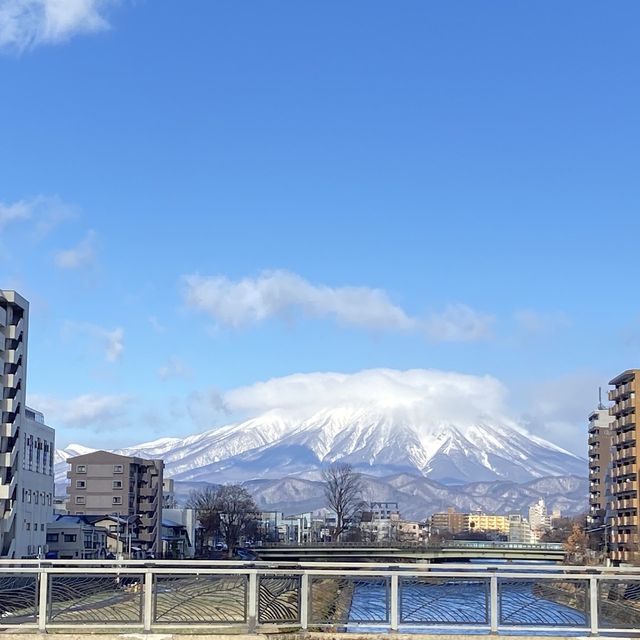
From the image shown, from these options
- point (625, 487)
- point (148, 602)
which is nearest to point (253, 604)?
point (148, 602)

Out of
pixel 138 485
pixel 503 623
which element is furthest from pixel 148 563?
pixel 138 485

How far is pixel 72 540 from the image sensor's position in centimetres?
12656

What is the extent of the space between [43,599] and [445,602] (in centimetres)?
635

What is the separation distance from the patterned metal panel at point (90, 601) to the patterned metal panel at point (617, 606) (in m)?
7.18

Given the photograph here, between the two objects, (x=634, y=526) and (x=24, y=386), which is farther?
(x=634, y=526)

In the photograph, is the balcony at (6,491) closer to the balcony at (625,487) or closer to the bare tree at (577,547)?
the balcony at (625,487)

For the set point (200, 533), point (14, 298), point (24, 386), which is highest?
point (14, 298)

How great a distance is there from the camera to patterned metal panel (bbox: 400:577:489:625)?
15.9 metres

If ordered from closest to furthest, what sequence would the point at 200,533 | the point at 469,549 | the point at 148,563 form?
the point at 148,563 → the point at 469,549 → the point at 200,533

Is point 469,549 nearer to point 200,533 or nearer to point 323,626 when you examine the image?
point 200,533

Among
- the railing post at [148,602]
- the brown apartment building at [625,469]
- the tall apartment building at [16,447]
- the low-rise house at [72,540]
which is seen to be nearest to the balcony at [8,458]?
the tall apartment building at [16,447]

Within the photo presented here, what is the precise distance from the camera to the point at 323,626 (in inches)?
601

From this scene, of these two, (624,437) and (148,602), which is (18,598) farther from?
(624,437)

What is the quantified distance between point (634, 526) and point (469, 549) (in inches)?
1054
